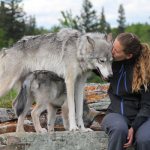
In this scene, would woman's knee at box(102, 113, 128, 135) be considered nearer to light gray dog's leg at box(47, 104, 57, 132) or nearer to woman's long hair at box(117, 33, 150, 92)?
woman's long hair at box(117, 33, 150, 92)

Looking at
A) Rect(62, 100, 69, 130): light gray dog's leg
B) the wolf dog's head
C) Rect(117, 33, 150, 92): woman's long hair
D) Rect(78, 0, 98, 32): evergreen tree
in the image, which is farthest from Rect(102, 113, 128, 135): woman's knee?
Rect(78, 0, 98, 32): evergreen tree

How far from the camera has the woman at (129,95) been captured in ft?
20.7

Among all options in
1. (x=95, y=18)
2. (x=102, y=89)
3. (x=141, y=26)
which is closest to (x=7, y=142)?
(x=102, y=89)

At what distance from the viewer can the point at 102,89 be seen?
10.4 m

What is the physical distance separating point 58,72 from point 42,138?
1.71 metres

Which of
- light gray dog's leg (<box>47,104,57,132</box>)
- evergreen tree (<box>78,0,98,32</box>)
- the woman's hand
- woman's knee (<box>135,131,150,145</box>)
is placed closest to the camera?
woman's knee (<box>135,131,150,145</box>)

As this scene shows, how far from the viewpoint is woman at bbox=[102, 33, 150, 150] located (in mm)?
6316

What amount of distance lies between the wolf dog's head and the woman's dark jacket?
2.06ft

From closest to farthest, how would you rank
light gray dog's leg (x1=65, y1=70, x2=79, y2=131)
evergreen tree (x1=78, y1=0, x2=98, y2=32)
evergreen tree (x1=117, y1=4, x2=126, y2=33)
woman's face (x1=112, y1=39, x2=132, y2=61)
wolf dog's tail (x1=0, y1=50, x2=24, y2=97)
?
1. woman's face (x1=112, y1=39, x2=132, y2=61)
2. light gray dog's leg (x1=65, y1=70, x2=79, y2=131)
3. wolf dog's tail (x1=0, y1=50, x2=24, y2=97)
4. evergreen tree (x1=78, y1=0, x2=98, y2=32)
5. evergreen tree (x1=117, y1=4, x2=126, y2=33)

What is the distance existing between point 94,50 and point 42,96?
1.15 m

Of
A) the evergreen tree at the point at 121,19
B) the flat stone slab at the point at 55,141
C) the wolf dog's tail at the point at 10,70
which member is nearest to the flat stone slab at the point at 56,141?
the flat stone slab at the point at 55,141

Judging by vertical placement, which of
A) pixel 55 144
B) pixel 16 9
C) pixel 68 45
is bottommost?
pixel 55 144

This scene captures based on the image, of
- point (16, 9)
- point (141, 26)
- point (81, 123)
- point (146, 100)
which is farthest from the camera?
point (141, 26)

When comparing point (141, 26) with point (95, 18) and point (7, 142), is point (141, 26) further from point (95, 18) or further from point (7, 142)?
point (7, 142)
